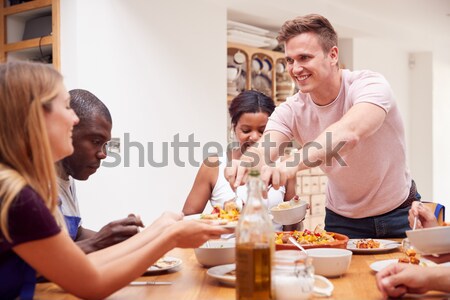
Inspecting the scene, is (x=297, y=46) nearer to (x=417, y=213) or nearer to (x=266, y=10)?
(x=417, y=213)

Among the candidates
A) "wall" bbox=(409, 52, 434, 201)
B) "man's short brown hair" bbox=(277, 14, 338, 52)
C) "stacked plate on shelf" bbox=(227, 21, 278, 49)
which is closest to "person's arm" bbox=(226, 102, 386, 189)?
"man's short brown hair" bbox=(277, 14, 338, 52)

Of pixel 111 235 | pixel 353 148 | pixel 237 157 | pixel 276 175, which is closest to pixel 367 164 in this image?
pixel 353 148

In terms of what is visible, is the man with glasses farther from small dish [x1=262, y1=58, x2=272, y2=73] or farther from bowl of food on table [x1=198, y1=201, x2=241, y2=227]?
small dish [x1=262, y1=58, x2=272, y2=73]

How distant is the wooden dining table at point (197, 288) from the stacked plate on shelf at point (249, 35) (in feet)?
11.1

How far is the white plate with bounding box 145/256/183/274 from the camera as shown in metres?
1.54

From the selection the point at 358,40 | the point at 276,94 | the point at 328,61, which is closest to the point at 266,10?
the point at 276,94

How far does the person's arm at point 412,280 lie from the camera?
4.01 feet

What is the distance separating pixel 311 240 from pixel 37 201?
0.88m

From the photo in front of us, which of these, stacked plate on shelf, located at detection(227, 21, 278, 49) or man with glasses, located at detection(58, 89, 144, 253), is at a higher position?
stacked plate on shelf, located at detection(227, 21, 278, 49)

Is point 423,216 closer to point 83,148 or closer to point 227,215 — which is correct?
point 227,215

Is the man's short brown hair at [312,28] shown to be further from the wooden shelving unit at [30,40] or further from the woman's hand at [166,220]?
the wooden shelving unit at [30,40]

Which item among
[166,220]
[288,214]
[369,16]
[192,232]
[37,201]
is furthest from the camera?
[369,16]

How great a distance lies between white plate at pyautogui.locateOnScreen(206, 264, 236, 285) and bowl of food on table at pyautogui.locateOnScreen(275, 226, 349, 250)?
0.18 m

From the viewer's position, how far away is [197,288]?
4.50 ft
